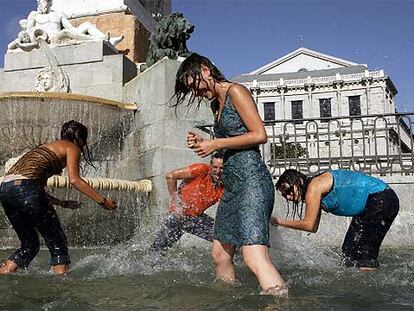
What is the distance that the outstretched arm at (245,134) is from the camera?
3203 mm

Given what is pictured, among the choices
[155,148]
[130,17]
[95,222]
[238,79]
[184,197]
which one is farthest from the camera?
[238,79]

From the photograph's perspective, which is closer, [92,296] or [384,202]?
[92,296]

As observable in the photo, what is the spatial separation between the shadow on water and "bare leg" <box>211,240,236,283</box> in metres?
0.09

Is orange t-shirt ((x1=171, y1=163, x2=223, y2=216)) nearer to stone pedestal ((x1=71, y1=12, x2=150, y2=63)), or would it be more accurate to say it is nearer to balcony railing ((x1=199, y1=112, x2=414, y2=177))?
balcony railing ((x1=199, y1=112, x2=414, y2=177))

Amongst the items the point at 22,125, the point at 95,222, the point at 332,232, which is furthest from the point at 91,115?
the point at 332,232

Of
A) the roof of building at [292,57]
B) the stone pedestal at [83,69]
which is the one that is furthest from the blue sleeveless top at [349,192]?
the roof of building at [292,57]

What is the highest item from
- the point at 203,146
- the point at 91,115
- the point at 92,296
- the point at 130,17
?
the point at 130,17

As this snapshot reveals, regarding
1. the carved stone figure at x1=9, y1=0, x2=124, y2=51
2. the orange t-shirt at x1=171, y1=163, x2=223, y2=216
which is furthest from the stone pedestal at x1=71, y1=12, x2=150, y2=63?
the orange t-shirt at x1=171, y1=163, x2=223, y2=216

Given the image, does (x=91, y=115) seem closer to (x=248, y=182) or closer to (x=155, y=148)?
(x=155, y=148)

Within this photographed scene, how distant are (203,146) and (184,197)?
2216 mm

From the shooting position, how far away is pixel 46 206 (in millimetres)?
4441

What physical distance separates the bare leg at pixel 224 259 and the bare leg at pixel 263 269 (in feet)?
1.38

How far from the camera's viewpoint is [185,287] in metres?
3.62

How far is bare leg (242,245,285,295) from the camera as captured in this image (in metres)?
3.08
